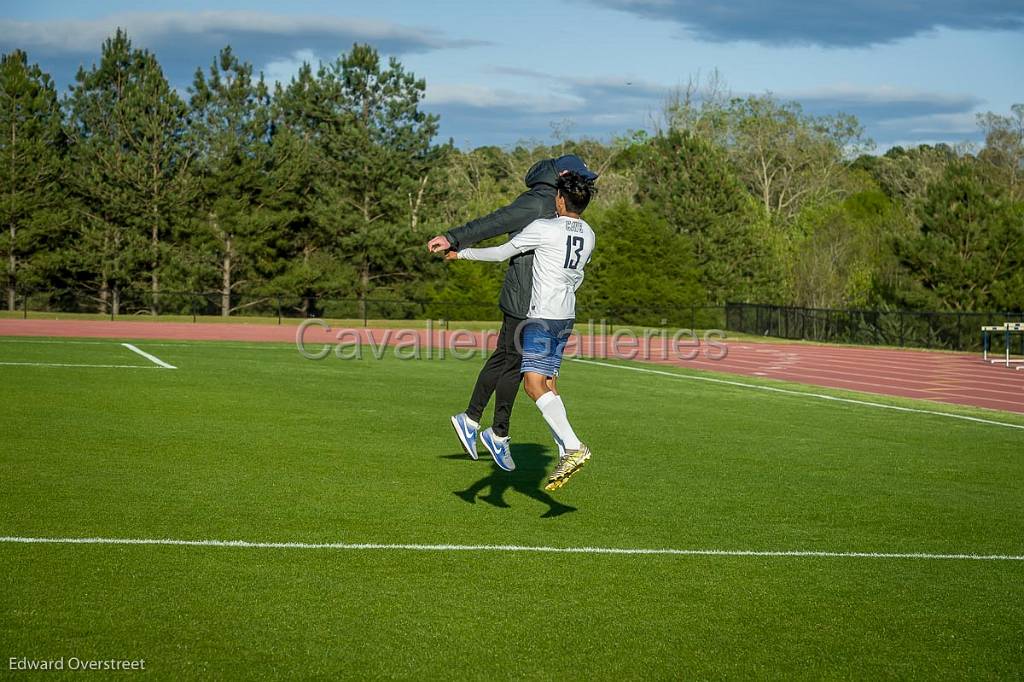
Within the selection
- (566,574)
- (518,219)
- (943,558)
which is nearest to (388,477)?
(518,219)

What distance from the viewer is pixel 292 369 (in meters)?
21.5

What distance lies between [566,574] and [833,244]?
5675 centimetres

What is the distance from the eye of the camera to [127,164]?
2189 inches

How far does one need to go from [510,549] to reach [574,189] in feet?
8.20

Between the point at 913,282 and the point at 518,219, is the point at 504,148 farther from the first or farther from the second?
the point at 518,219

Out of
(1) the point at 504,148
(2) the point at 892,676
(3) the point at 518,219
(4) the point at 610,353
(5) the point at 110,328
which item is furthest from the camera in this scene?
(1) the point at 504,148

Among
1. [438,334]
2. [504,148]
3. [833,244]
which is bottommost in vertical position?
[438,334]

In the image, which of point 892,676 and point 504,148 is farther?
point 504,148

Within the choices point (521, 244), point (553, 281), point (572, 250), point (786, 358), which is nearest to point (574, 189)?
point (572, 250)

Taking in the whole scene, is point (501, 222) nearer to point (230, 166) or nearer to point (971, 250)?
point (971, 250)

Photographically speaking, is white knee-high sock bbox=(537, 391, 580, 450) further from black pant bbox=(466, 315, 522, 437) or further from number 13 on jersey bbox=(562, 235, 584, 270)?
black pant bbox=(466, 315, 522, 437)

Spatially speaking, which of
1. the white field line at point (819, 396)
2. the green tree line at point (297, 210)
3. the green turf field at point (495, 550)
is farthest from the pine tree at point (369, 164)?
the green turf field at point (495, 550)

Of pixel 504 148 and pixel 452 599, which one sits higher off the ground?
pixel 504 148

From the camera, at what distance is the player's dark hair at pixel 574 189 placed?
755cm
